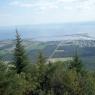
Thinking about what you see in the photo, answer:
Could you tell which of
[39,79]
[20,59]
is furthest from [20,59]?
[39,79]

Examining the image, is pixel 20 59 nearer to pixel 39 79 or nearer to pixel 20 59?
→ pixel 20 59

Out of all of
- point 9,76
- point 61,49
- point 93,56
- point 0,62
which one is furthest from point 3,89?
point 61,49

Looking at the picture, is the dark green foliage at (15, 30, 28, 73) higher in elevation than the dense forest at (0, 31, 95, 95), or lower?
higher

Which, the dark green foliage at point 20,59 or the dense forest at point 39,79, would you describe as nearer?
the dense forest at point 39,79

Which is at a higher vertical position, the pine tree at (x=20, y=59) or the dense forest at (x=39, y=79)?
the pine tree at (x=20, y=59)

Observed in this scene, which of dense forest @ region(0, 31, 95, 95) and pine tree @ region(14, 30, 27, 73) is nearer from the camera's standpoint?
dense forest @ region(0, 31, 95, 95)

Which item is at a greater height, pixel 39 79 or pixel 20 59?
pixel 20 59

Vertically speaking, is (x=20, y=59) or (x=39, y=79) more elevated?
(x=20, y=59)

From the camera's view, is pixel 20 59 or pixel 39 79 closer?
Result: pixel 39 79
